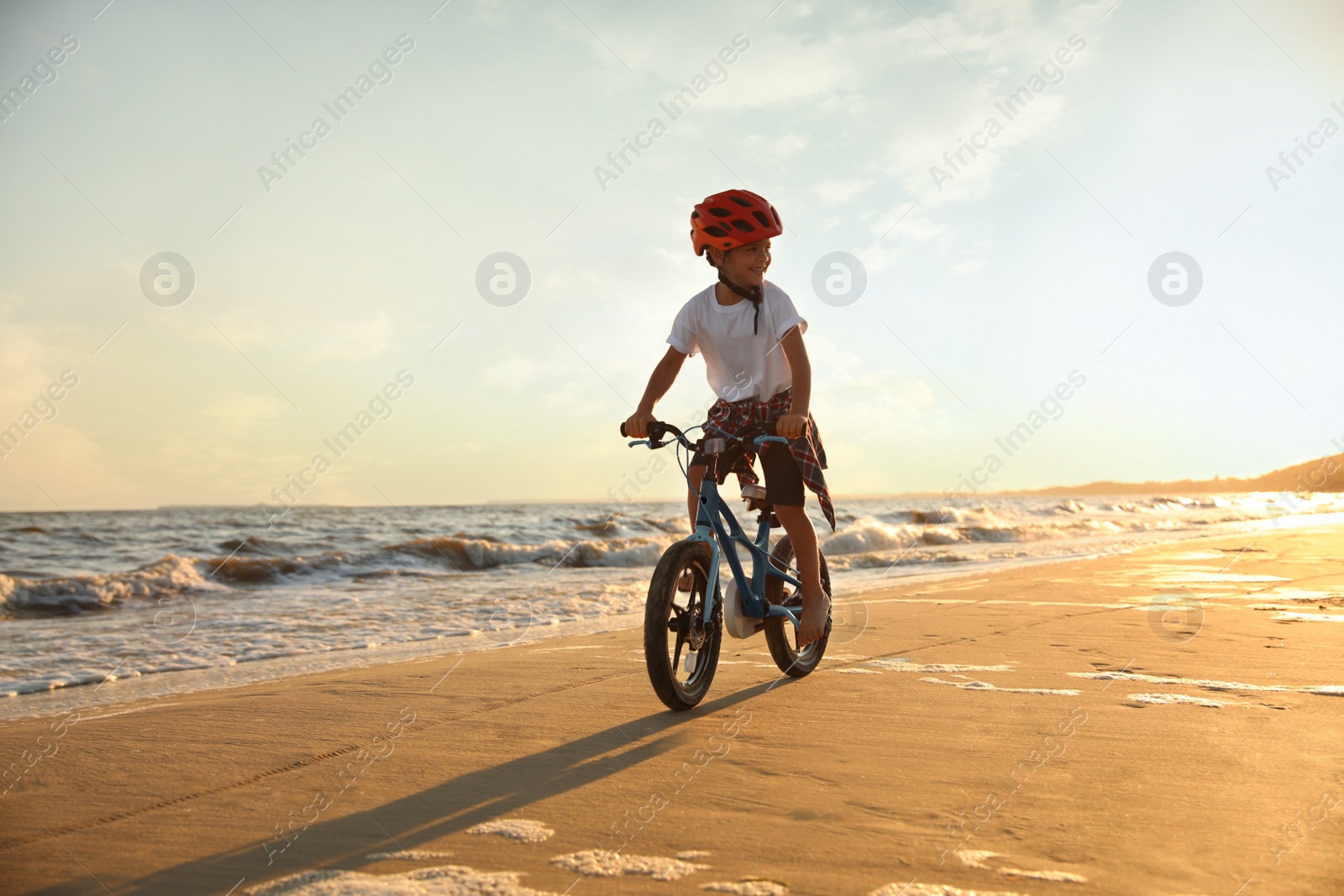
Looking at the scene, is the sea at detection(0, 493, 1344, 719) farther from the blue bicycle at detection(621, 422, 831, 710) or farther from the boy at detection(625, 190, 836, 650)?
the boy at detection(625, 190, 836, 650)

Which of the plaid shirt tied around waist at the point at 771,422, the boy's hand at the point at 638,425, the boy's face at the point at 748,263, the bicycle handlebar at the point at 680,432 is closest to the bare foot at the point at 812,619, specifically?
the plaid shirt tied around waist at the point at 771,422

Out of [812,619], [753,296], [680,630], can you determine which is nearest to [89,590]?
[680,630]

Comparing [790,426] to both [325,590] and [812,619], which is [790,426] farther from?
[325,590]

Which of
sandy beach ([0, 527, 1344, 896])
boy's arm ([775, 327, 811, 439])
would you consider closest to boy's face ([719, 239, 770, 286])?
boy's arm ([775, 327, 811, 439])

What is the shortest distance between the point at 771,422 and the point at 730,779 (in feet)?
4.88

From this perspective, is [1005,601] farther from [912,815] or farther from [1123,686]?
[912,815]

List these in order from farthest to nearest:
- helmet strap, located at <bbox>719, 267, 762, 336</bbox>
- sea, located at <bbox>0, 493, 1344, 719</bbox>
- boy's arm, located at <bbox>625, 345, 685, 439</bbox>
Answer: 1. sea, located at <bbox>0, 493, 1344, 719</bbox>
2. boy's arm, located at <bbox>625, 345, 685, 439</bbox>
3. helmet strap, located at <bbox>719, 267, 762, 336</bbox>

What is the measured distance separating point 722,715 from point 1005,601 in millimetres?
3786

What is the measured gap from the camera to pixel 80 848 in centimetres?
197

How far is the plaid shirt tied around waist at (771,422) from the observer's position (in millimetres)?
3395

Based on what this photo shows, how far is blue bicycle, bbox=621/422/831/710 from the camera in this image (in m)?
3.05

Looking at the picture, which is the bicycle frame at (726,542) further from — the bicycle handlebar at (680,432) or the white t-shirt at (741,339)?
the white t-shirt at (741,339)

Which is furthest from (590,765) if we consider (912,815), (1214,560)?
(1214,560)

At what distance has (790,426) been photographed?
10.1 ft
